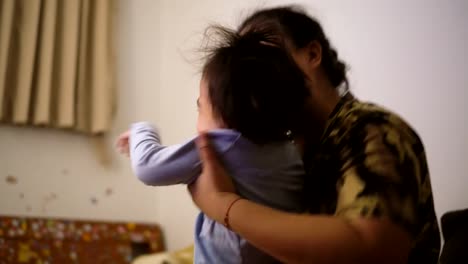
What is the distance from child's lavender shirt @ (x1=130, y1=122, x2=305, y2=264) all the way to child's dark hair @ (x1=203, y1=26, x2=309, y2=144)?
0.09 ft

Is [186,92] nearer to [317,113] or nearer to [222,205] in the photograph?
[317,113]

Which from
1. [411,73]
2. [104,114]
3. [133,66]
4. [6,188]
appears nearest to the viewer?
[411,73]

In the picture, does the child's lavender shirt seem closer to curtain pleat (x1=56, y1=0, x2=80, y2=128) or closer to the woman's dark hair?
the woman's dark hair

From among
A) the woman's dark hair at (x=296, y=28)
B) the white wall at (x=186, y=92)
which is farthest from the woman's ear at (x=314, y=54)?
the white wall at (x=186, y=92)

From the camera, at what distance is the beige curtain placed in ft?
6.56

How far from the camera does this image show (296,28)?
0.89 meters

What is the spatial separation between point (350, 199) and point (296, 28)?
405mm

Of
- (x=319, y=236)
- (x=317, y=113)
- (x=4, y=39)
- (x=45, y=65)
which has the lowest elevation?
(x=319, y=236)

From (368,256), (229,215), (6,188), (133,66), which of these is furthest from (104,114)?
(368,256)

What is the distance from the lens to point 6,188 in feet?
6.53

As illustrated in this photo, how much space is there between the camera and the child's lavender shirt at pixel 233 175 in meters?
0.70

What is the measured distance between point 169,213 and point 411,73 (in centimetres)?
141

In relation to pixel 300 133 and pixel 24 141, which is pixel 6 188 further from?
pixel 300 133

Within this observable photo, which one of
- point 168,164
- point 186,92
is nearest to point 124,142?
point 168,164
